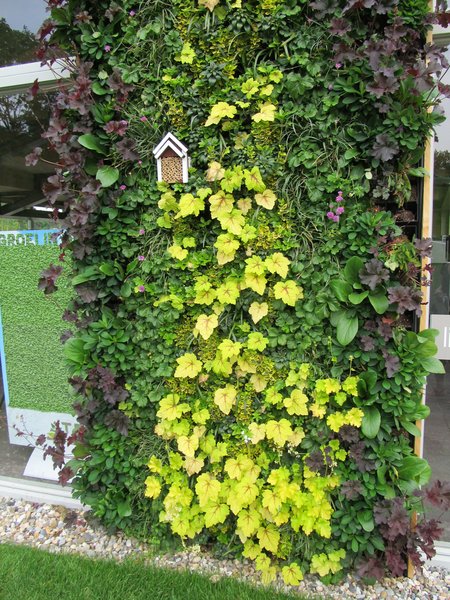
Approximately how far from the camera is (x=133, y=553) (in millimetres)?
2383

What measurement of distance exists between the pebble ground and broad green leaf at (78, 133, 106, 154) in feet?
7.12

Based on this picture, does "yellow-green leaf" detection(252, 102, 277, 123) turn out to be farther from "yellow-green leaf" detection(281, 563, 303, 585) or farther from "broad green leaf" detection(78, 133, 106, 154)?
"yellow-green leaf" detection(281, 563, 303, 585)

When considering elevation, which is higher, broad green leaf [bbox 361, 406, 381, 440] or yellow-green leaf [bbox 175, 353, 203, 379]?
yellow-green leaf [bbox 175, 353, 203, 379]

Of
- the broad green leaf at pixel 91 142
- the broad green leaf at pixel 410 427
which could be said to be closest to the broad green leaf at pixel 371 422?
the broad green leaf at pixel 410 427

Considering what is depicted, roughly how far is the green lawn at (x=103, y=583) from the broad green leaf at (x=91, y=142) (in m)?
2.25

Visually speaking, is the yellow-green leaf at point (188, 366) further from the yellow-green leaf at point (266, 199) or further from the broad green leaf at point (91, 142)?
the broad green leaf at point (91, 142)

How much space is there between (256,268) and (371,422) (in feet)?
3.11

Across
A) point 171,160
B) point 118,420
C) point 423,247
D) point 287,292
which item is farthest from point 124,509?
point 423,247

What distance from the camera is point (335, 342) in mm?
2105

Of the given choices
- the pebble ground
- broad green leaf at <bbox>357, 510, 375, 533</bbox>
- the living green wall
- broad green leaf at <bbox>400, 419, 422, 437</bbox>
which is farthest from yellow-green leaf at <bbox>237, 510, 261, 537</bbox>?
broad green leaf at <bbox>400, 419, 422, 437</bbox>

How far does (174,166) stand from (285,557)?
2.18 meters

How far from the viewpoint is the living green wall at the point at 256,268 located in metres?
1.99

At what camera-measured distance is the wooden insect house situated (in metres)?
2.14

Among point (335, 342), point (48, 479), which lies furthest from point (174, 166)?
point (48, 479)
